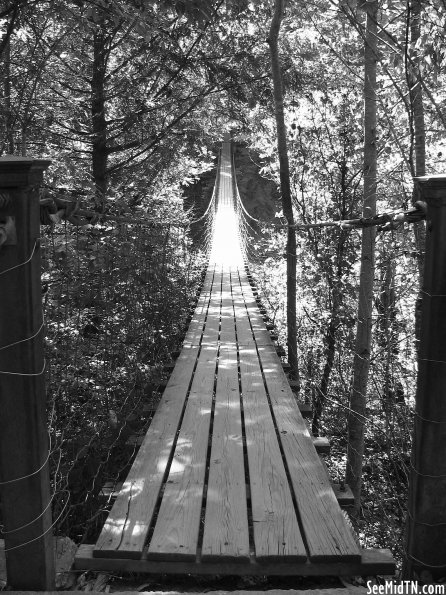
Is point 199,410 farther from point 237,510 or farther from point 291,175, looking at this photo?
point 291,175

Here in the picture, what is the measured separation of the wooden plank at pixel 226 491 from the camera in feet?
5.13

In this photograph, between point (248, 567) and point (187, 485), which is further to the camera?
point (187, 485)

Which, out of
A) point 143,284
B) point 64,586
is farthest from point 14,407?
point 143,284

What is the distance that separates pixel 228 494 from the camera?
1.87 m

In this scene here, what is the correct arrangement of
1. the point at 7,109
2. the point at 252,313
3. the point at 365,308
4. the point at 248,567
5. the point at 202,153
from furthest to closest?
1. the point at 202,153
2. the point at 252,313
3. the point at 7,109
4. the point at 365,308
5. the point at 248,567

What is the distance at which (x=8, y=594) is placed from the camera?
1.25m

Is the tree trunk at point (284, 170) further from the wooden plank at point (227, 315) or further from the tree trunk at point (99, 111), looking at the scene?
the tree trunk at point (99, 111)

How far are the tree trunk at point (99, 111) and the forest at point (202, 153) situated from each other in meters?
0.02

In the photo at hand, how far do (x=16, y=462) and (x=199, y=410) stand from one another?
1.48m

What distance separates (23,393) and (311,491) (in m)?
1.04

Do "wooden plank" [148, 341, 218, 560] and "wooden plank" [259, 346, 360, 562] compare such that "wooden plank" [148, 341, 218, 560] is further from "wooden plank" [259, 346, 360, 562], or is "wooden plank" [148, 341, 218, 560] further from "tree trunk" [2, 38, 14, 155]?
"tree trunk" [2, 38, 14, 155]

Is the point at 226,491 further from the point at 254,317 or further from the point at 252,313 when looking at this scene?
the point at 252,313

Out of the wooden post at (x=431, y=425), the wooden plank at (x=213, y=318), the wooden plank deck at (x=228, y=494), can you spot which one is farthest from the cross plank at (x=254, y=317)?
the wooden post at (x=431, y=425)

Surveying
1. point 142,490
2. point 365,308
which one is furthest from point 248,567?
point 365,308
